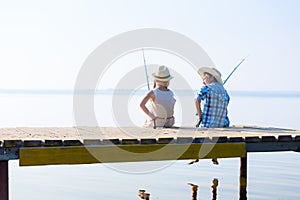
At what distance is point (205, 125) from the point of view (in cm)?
751

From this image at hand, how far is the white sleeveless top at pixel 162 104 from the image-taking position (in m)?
7.49

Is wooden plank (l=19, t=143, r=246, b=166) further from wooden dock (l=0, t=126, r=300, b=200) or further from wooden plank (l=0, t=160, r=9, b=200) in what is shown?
wooden plank (l=0, t=160, r=9, b=200)

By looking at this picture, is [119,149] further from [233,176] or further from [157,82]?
[233,176]

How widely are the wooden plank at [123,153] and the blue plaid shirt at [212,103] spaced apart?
1.15 meters

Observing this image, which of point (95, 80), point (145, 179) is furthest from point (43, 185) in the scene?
point (95, 80)

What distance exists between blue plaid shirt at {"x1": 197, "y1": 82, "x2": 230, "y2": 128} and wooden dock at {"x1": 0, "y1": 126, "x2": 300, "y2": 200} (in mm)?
491

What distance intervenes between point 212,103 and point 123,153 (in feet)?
6.20

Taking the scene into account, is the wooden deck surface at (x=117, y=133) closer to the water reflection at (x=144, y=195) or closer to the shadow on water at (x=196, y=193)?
the shadow on water at (x=196, y=193)

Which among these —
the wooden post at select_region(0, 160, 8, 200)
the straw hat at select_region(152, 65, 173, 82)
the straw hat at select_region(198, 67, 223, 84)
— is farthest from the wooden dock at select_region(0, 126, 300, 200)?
the straw hat at select_region(198, 67, 223, 84)

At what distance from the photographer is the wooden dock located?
18.4 ft

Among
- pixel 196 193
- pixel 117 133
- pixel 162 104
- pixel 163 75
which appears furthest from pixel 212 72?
pixel 196 193

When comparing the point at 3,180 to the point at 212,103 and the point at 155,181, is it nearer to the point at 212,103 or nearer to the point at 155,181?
the point at 212,103

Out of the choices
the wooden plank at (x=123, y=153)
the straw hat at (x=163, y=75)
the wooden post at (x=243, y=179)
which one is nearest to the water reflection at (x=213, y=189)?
the wooden post at (x=243, y=179)

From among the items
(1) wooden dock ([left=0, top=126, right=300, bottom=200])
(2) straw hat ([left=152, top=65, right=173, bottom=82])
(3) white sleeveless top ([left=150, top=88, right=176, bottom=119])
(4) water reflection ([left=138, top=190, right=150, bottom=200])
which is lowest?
(4) water reflection ([left=138, top=190, right=150, bottom=200])
